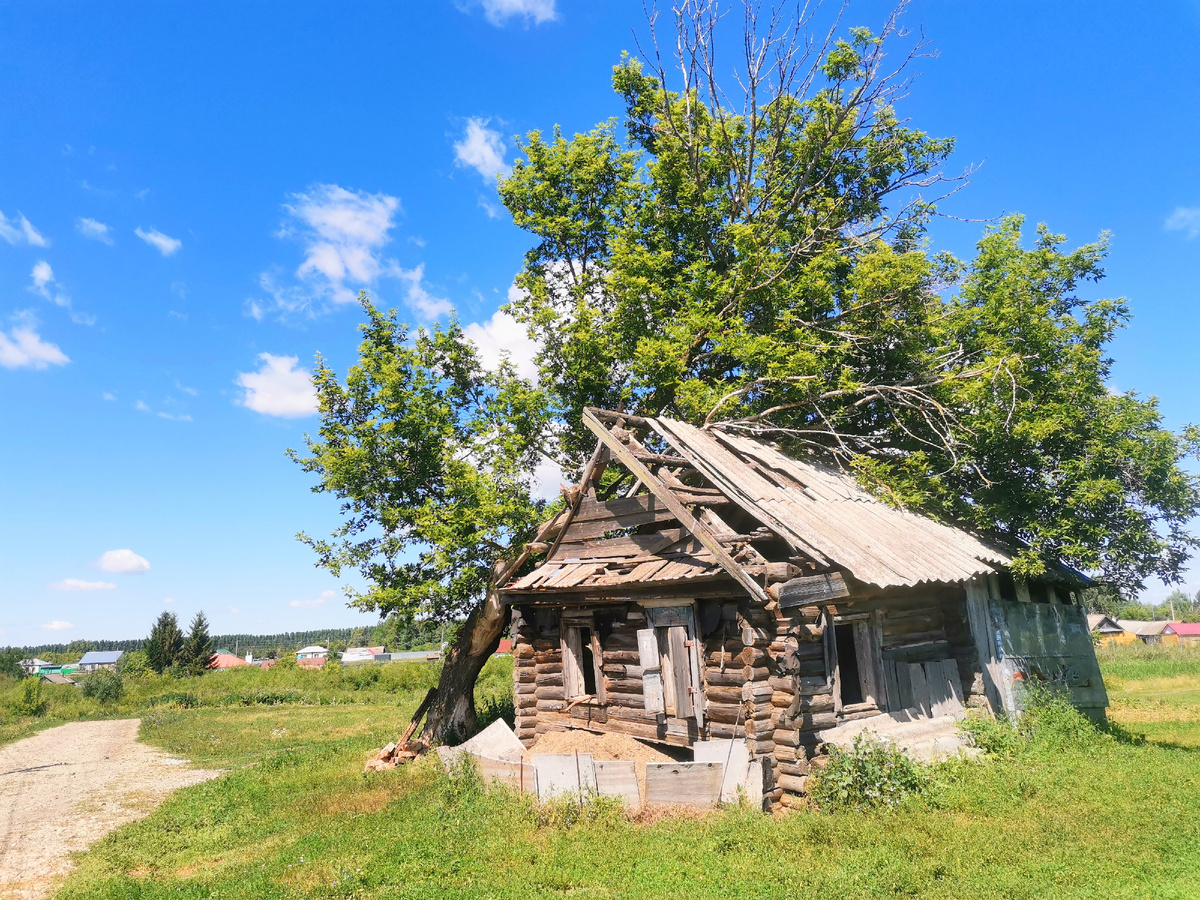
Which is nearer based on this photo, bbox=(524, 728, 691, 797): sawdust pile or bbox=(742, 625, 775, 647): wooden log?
bbox=(742, 625, 775, 647): wooden log

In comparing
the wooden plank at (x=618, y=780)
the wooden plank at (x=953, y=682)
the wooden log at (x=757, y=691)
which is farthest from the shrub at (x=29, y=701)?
the wooden plank at (x=953, y=682)

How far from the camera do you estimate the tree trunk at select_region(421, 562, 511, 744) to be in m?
18.1

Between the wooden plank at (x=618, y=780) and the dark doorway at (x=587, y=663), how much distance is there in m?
3.94

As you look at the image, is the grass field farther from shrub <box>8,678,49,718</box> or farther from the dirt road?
shrub <box>8,678,49,718</box>

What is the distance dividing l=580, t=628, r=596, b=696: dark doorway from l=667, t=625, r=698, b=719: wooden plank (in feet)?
9.05

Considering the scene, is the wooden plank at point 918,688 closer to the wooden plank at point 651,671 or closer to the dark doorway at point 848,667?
the dark doorway at point 848,667

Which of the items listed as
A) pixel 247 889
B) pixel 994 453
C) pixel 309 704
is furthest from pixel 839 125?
pixel 309 704

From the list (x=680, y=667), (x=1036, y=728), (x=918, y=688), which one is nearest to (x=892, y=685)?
(x=918, y=688)

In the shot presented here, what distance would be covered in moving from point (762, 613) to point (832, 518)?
9.41 feet

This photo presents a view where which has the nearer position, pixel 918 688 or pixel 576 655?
pixel 918 688

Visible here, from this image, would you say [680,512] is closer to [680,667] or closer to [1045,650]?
[680,667]

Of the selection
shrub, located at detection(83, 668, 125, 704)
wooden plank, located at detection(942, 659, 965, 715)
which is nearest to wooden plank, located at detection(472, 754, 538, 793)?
wooden plank, located at detection(942, 659, 965, 715)

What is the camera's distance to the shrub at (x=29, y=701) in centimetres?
3825

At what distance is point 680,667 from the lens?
1199cm
